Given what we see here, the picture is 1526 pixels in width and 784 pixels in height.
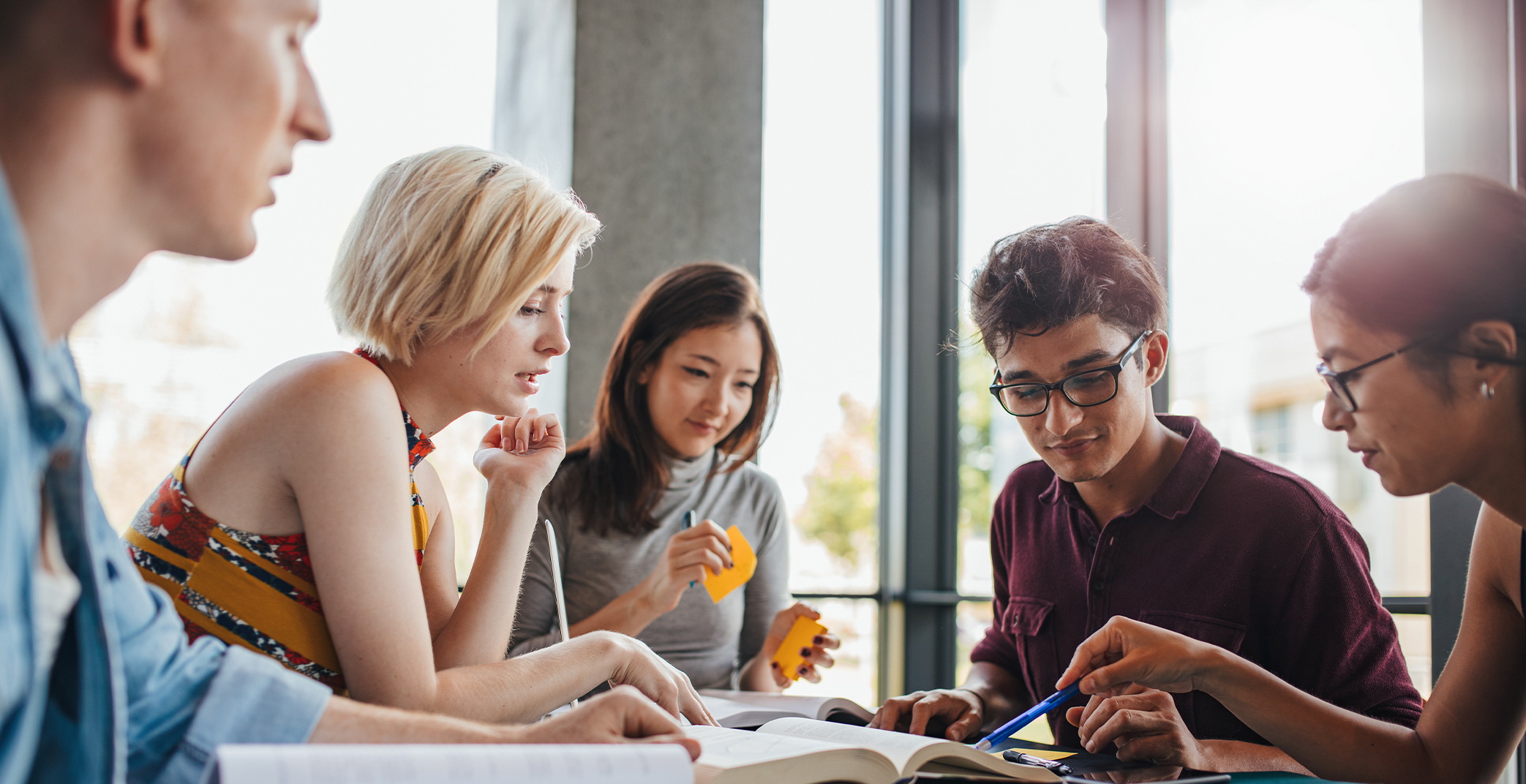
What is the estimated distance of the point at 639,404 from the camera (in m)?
2.44

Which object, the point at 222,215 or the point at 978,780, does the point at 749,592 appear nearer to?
the point at 978,780

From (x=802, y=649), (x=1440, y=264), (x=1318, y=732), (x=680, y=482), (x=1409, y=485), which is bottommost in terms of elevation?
(x=802, y=649)

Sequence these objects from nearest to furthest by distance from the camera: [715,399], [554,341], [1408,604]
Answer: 1. [554,341]
2. [1408,604]
3. [715,399]

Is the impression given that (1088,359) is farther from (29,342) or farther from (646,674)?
(29,342)

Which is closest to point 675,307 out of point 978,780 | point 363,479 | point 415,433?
point 415,433

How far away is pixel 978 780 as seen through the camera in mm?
941

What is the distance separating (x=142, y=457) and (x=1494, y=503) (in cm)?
334

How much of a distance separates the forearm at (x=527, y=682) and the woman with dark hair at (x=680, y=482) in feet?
2.95

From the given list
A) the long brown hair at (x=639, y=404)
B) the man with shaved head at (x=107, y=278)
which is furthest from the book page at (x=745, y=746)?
the long brown hair at (x=639, y=404)

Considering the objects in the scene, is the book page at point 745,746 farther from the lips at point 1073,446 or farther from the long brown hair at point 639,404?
the long brown hair at point 639,404

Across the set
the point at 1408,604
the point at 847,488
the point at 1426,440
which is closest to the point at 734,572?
the point at 1426,440

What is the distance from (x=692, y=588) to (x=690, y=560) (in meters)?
0.41

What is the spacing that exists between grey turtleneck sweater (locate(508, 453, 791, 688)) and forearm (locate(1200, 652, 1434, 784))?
1.29 meters

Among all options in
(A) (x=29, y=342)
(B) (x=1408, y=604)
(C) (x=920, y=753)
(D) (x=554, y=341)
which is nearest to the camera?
(A) (x=29, y=342)
